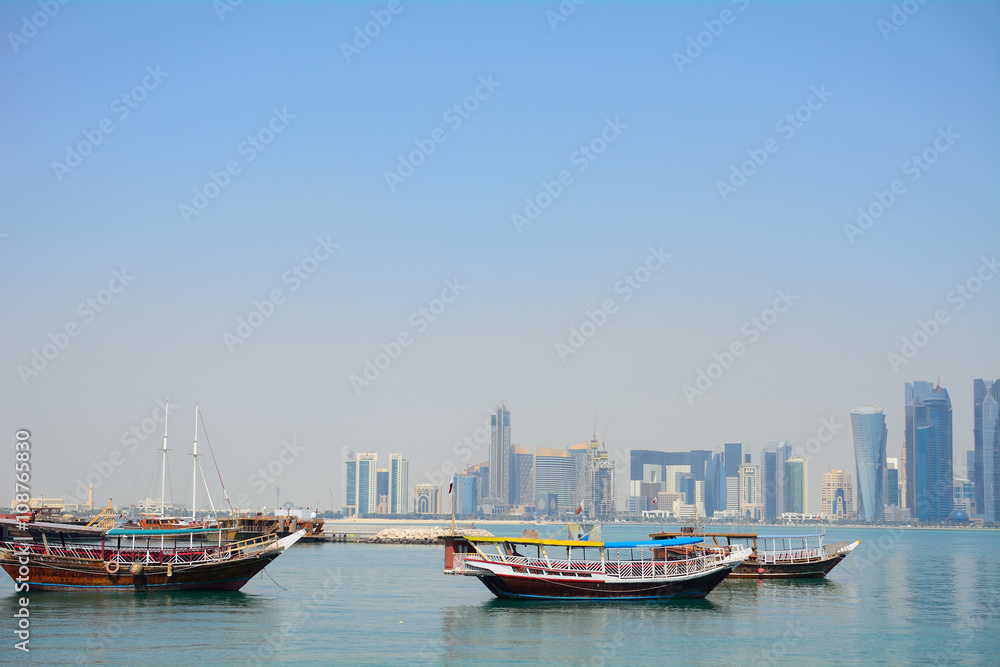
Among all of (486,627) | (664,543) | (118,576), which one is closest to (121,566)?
(118,576)

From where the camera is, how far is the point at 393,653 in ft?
126

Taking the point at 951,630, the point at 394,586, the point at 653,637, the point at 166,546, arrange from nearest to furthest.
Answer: the point at 653,637
the point at 951,630
the point at 166,546
the point at 394,586

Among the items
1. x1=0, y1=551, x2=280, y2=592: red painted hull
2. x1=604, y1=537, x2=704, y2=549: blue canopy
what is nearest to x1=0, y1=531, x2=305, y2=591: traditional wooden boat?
x1=0, y1=551, x2=280, y2=592: red painted hull

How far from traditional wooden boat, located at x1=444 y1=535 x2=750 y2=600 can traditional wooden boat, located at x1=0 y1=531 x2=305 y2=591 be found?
1334cm

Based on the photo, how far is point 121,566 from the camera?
5450cm

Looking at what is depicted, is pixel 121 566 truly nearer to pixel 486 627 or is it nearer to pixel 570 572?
pixel 486 627

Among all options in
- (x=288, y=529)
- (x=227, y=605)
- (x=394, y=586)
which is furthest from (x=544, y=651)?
(x=288, y=529)

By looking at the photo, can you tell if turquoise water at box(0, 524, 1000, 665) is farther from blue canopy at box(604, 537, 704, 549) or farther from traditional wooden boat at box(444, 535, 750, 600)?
blue canopy at box(604, 537, 704, 549)

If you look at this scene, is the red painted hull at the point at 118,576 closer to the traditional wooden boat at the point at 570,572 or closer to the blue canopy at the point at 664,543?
the traditional wooden boat at the point at 570,572

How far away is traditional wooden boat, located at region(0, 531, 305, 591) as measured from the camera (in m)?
54.3

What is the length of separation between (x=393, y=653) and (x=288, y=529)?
260ft

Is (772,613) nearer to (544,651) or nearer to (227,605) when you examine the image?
(544,651)

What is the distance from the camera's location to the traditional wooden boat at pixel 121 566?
178 ft

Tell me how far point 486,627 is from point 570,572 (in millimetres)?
8865
